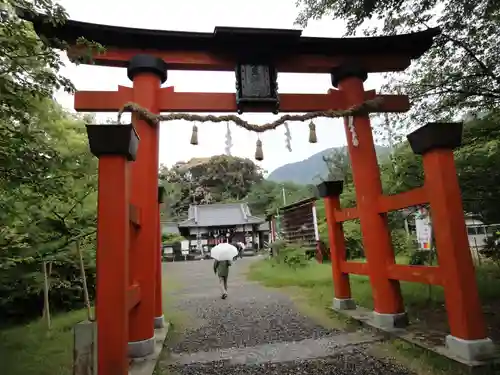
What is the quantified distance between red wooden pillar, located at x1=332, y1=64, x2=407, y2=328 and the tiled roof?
28.3 meters

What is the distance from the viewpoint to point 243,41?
523 centimetres

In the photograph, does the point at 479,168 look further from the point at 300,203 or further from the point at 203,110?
the point at 300,203

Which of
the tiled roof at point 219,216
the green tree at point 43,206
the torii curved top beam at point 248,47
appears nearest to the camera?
the green tree at point 43,206

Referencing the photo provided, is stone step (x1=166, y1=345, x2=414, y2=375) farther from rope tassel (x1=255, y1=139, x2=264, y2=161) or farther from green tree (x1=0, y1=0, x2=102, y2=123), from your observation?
green tree (x1=0, y1=0, x2=102, y2=123)

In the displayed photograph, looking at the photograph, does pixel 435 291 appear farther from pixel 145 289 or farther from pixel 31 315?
pixel 31 315

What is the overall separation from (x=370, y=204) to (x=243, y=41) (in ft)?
10.3

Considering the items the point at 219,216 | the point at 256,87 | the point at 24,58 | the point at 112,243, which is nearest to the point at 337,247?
the point at 256,87

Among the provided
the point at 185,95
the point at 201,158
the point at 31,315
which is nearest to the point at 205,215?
the point at 201,158

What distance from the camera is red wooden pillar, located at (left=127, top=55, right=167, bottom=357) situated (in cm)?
431

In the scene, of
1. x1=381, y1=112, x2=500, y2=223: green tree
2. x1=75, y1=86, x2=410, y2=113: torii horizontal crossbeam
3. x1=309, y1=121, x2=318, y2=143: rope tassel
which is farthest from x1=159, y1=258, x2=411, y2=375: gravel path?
x1=75, y1=86, x2=410, y2=113: torii horizontal crossbeam

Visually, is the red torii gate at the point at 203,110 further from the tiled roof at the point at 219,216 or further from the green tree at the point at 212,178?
the green tree at the point at 212,178

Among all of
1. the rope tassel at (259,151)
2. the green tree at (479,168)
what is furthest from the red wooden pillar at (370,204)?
the rope tassel at (259,151)

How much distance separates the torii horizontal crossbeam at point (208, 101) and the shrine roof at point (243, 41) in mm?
689

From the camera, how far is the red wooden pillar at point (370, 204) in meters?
5.06
